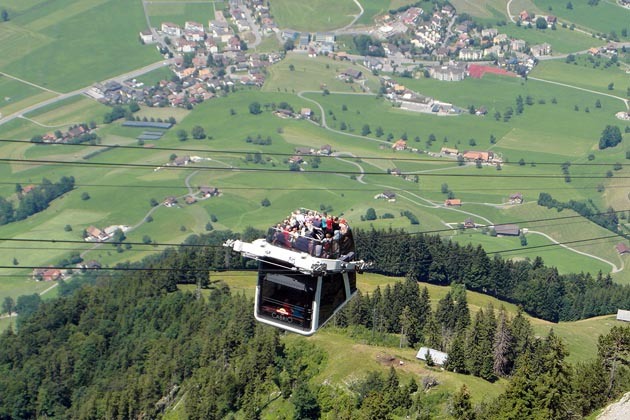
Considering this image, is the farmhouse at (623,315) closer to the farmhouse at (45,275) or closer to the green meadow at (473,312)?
the green meadow at (473,312)

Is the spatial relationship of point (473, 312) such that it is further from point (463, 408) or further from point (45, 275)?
point (45, 275)

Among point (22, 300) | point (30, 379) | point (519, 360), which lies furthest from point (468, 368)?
point (22, 300)

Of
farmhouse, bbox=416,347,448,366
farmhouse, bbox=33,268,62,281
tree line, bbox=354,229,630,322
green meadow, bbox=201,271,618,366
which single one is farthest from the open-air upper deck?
farmhouse, bbox=33,268,62,281

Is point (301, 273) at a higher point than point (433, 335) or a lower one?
higher

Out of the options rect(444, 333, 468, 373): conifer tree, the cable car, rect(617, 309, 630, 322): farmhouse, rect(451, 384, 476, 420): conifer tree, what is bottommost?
rect(617, 309, 630, 322): farmhouse

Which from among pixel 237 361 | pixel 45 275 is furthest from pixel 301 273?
pixel 45 275

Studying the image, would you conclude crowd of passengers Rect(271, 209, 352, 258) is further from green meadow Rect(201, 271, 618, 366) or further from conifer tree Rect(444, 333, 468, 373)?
conifer tree Rect(444, 333, 468, 373)
